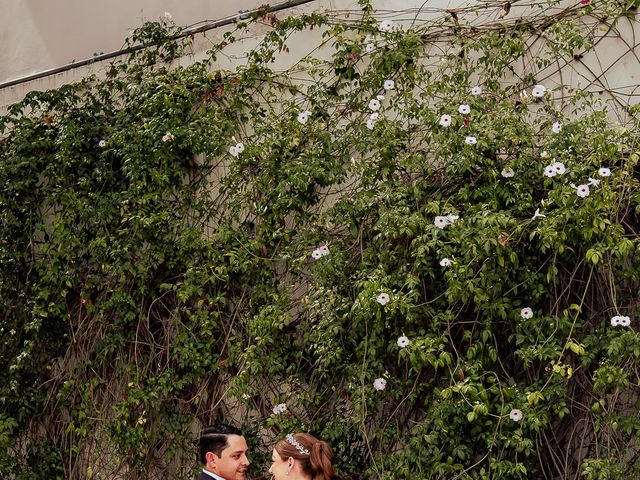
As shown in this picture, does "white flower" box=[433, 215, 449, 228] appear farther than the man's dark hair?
No

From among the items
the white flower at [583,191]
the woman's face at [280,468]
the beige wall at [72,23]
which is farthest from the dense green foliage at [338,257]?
the woman's face at [280,468]

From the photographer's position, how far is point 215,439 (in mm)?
5543

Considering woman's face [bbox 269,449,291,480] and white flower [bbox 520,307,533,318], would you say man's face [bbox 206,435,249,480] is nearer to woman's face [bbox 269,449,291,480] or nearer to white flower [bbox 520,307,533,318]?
woman's face [bbox 269,449,291,480]

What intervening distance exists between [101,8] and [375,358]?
3405mm

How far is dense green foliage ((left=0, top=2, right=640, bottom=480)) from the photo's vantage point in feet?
16.8

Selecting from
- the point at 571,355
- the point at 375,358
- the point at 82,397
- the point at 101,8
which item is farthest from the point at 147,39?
the point at 571,355

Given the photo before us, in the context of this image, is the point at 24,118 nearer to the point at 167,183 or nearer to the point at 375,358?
the point at 167,183

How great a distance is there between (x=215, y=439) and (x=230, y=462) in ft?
0.47

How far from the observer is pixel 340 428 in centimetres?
560

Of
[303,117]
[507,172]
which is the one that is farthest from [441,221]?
[303,117]

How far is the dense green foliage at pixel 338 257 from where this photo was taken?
5125mm

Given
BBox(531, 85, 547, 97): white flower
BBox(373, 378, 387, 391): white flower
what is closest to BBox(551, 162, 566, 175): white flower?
BBox(531, 85, 547, 97): white flower

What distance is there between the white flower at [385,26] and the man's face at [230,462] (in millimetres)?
2295

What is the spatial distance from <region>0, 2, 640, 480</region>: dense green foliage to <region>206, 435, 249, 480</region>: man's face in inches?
12.8
